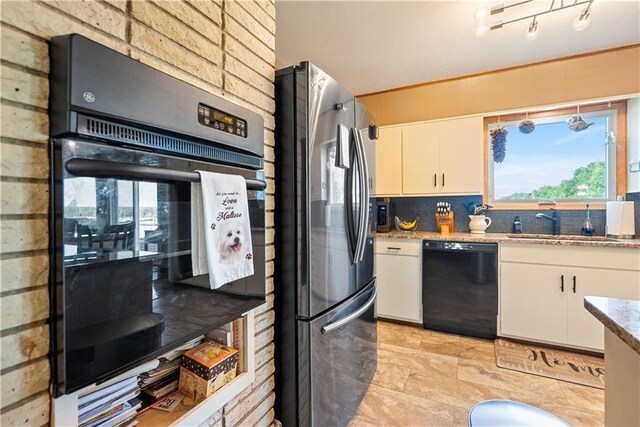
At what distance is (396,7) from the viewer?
1.98 m

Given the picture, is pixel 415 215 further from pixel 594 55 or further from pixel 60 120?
pixel 60 120

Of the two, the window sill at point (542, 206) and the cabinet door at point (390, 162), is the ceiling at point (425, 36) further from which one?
the window sill at point (542, 206)

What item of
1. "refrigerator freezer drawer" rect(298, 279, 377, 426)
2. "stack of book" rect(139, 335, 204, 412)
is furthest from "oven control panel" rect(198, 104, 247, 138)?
"refrigerator freezer drawer" rect(298, 279, 377, 426)

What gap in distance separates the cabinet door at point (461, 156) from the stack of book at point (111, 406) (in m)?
2.92

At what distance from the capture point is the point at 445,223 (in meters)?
3.07

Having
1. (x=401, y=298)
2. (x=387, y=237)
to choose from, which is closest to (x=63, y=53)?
(x=387, y=237)

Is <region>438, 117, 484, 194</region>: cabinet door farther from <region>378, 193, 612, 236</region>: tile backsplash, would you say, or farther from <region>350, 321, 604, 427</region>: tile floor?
<region>350, 321, 604, 427</region>: tile floor

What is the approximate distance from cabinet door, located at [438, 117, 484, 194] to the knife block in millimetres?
275

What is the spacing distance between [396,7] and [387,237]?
1.91 meters

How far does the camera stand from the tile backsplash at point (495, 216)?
2.70 metres

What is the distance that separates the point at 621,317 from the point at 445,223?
2.36 m

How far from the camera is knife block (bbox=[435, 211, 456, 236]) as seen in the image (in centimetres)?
306

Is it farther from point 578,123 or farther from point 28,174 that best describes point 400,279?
point 28,174

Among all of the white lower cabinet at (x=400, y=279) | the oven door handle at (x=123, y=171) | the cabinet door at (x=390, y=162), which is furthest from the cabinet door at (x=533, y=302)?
the oven door handle at (x=123, y=171)
